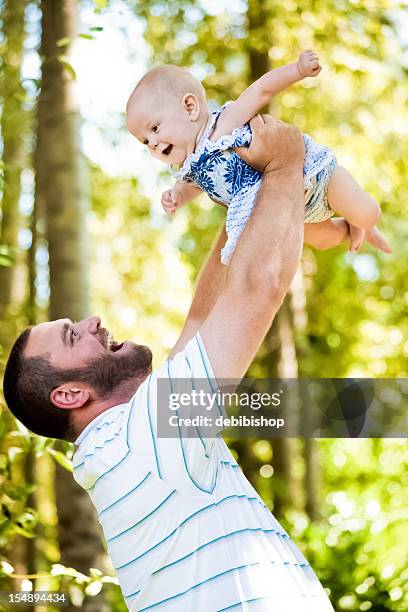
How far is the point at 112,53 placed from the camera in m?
5.83

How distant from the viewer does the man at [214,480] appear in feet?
5.76

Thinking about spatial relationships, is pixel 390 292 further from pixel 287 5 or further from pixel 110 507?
pixel 110 507

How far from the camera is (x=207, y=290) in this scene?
7.39 feet

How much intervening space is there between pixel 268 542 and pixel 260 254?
0.63m

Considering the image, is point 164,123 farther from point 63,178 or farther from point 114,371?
point 63,178

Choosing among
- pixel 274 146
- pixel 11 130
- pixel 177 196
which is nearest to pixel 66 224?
pixel 177 196

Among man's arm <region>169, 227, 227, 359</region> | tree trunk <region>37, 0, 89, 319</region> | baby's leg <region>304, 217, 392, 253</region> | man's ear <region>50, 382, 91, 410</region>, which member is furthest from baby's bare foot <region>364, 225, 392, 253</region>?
tree trunk <region>37, 0, 89, 319</region>

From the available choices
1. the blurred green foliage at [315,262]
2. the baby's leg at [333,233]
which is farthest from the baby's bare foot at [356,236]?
the blurred green foliage at [315,262]

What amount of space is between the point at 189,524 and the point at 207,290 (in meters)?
0.66

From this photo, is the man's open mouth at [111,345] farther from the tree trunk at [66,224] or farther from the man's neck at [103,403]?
the tree trunk at [66,224]

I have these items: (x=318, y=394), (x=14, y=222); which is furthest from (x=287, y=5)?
(x=318, y=394)

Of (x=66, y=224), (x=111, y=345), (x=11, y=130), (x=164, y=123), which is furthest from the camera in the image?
(x=11, y=130)

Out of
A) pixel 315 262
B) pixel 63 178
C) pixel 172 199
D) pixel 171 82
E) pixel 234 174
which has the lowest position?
pixel 315 262

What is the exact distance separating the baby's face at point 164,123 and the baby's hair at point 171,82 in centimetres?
2
